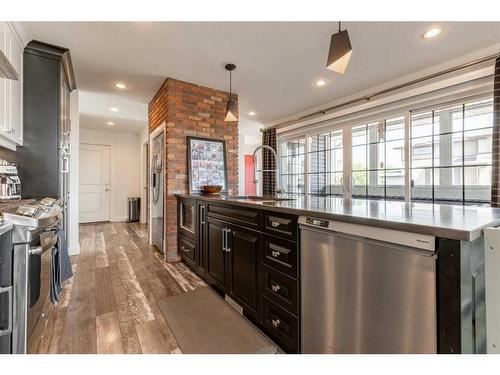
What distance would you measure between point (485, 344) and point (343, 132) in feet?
11.9

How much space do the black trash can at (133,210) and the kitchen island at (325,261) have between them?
403 cm

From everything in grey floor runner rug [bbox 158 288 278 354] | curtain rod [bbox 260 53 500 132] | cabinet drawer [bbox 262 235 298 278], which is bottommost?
grey floor runner rug [bbox 158 288 278 354]

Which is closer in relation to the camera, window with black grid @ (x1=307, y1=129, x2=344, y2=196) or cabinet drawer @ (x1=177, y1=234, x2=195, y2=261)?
cabinet drawer @ (x1=177, y1=234, x2=195, y2=261)

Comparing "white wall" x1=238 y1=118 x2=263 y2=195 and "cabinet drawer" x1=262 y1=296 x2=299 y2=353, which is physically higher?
"white wall" x1=238 y1=118 x2=263 y2=195

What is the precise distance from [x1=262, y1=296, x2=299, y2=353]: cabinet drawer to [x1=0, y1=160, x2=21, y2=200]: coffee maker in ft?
7.18

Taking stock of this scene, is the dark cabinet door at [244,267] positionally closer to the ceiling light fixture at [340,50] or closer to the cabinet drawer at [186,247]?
the cabinet drawer at [186,247]

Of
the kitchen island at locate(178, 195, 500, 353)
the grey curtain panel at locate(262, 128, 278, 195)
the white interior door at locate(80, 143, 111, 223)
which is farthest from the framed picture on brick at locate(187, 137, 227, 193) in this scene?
the white interior door at locate(80, 143, 111, 223)

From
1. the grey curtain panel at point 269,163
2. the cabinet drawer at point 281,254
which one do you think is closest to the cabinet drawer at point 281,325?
the cabinet drawer at point 281,254

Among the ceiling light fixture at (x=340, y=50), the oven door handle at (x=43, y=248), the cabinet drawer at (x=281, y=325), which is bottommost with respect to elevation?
the cabinet drawer at (x=281, y=325)

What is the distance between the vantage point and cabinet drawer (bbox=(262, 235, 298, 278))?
1381 mm

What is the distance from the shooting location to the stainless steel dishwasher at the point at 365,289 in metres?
0.88

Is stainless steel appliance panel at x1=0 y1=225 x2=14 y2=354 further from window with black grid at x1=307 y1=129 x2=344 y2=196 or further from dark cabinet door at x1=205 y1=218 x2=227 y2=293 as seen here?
window with black grid at x1=307 y1=129 x2=344 y2=196

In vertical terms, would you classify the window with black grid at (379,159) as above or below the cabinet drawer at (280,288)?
above

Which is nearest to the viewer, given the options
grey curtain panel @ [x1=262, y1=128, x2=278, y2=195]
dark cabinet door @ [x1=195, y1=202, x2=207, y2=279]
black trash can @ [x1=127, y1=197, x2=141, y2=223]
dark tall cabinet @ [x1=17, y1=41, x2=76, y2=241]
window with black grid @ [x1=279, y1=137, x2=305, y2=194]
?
dark tall cabinet @ [x1=17, y1=41, x2=76, y2=241]
